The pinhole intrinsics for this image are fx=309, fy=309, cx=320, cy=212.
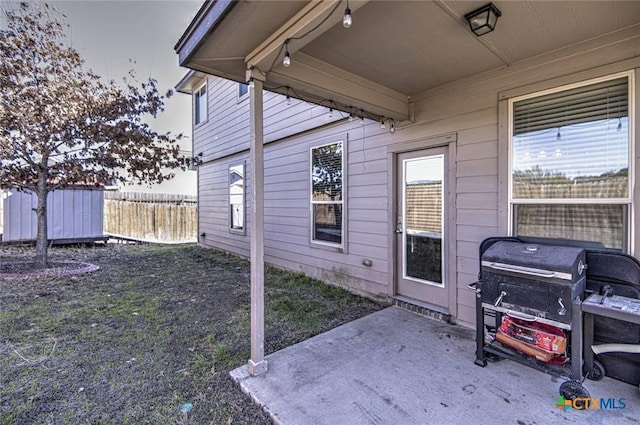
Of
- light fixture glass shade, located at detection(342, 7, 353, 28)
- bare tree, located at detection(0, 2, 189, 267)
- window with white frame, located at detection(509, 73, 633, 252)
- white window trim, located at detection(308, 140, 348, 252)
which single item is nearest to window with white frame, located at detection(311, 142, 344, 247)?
white window trim, located at detection(308, 140, 348, 252)

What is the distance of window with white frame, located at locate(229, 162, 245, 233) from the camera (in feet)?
23.9

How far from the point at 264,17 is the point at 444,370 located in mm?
2787

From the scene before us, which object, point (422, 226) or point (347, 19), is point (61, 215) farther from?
point (347, 19)

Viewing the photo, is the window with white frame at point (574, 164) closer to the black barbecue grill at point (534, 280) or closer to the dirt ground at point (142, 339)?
the black barbecue grill at point (534, 280)

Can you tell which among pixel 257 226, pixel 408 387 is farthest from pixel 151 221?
pixel 408 387

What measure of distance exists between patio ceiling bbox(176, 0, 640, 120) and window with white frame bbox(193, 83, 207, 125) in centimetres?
712

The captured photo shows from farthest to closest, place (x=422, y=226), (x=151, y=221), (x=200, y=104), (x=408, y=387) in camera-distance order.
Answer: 1. (x=151, y=221)
2. (x=200, y=104)
3. (x=422, y=226)
4. (x=408, y=387)

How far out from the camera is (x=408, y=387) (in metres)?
2.16

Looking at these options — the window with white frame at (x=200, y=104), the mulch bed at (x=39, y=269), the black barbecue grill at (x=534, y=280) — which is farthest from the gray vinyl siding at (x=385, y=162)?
the mulch bed at (x=39, y=269)

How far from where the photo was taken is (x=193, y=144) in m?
9.71

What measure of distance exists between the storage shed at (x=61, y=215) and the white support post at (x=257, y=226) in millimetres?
8875

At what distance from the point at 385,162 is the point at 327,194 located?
125 cm

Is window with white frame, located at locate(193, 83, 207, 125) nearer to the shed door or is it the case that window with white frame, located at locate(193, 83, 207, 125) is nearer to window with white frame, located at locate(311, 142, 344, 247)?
window with white frame, located at locate(311, 142, 344, 247)

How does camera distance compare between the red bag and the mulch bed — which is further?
the mulch bed
